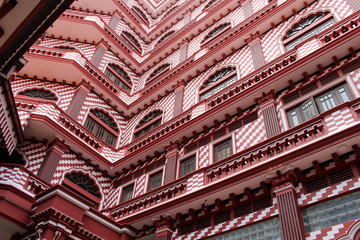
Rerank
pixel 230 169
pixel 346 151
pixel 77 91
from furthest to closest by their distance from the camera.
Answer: pixel 77 91, pixel 230 169, pixel 346 151

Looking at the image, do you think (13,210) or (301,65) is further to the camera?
(301,65)

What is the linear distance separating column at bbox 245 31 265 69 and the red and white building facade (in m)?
0.08

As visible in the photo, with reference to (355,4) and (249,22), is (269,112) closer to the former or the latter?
(355,4)

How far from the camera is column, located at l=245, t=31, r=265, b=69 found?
15844mm

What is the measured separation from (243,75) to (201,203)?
7.32 meters

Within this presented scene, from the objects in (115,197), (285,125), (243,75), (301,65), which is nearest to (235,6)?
(243,75)

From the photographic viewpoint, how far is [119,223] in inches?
534

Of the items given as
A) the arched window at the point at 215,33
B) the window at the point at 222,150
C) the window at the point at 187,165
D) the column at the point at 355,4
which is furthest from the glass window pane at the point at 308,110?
the arched window at the point at 215,33

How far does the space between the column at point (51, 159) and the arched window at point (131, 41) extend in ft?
49.9

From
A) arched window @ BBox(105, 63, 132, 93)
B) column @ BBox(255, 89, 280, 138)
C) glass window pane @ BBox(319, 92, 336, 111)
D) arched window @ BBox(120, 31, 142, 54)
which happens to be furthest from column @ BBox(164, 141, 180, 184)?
arched window @ BBox(120, 31, 142, 54)

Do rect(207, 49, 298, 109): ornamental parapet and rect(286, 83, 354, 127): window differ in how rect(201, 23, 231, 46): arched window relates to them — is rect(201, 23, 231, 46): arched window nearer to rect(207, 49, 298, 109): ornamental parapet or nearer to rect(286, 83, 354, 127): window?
rect(207, 49, 298, 109): ornamental parapet

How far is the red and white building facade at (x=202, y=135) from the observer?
9883 millimetres

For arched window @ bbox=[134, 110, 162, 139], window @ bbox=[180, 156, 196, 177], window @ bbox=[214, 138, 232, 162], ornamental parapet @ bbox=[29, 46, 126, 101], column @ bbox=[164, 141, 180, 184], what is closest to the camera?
window @ bbox=[214, 138, 232, 162]

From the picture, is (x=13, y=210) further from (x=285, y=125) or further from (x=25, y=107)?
(x=285, y=125)
